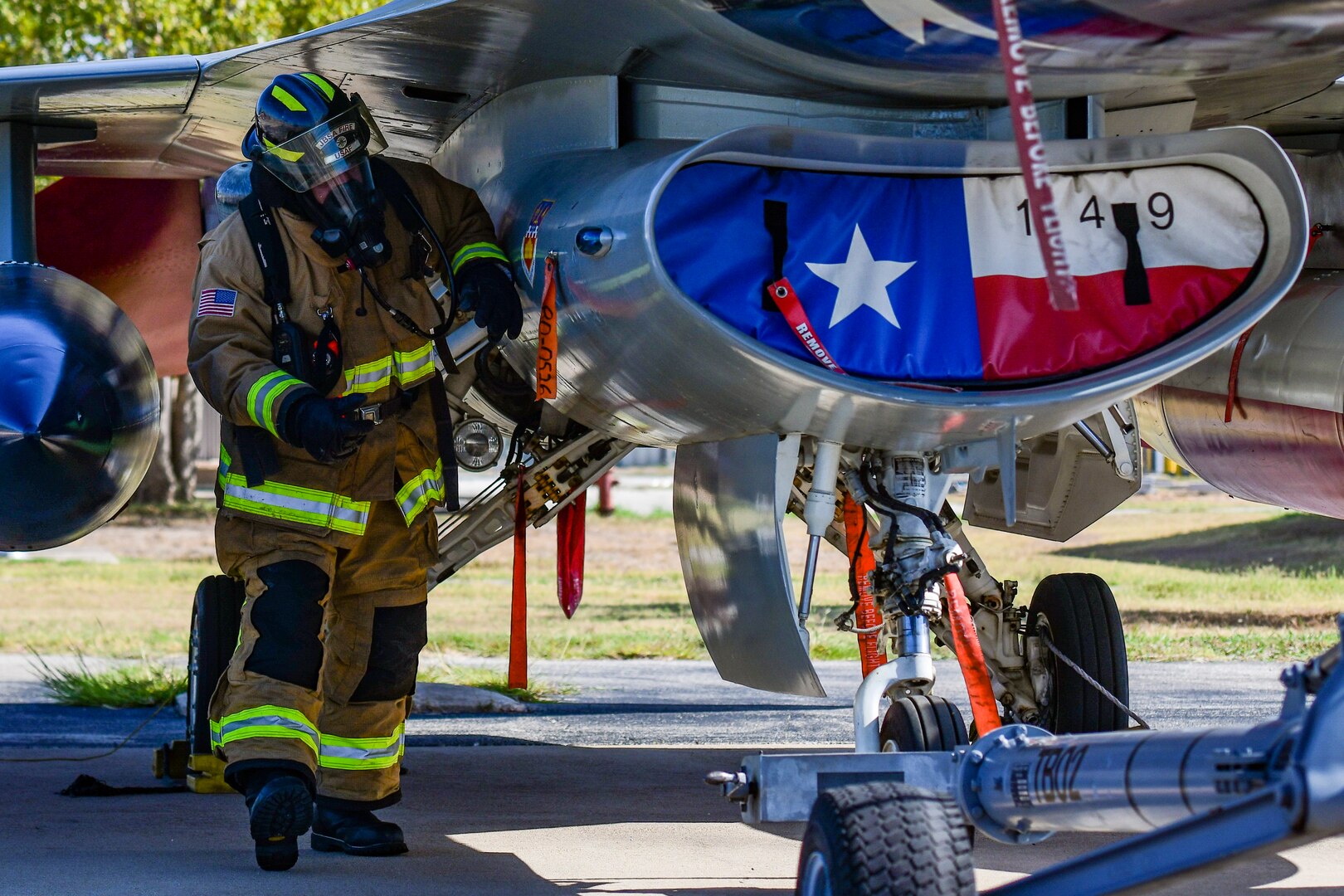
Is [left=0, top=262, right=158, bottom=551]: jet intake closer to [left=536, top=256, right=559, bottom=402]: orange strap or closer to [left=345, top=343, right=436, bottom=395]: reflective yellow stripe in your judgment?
[left=345, top=343, right=436, bottom=395]: reflective yellow stripe

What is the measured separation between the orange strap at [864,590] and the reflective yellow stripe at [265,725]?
1550mm

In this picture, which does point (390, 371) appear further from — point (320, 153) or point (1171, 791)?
point (1171, 791)

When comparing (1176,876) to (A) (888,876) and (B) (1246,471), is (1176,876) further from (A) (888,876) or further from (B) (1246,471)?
(B) (1246,471)

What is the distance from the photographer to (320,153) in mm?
4613

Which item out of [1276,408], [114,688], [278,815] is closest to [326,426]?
[278,815]

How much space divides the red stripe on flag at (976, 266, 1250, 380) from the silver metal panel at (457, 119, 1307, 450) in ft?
0.17

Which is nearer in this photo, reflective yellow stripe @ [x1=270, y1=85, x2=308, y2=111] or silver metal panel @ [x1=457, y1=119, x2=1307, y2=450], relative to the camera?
silver metal panel @ [x1=457, y1=119, x2=1307, y2=450]

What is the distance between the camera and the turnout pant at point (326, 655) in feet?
15.1

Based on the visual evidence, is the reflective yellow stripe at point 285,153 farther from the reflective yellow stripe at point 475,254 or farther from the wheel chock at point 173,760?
the wheel chock at point 173,760

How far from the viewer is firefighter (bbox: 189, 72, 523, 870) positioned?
456 cm

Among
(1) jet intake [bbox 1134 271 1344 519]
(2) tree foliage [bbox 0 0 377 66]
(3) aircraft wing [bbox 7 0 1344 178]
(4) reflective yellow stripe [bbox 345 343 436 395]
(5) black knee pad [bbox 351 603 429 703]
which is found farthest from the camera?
(2) tree foliage [bbox 0 0 377 66]

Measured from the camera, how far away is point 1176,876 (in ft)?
8.42

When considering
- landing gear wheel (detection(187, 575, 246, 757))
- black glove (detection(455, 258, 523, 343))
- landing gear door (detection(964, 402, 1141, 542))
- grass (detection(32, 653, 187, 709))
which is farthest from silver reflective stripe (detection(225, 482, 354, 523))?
grass (detection(32, 653, 187, 709))

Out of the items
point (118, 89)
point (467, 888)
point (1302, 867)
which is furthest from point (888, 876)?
point (118, 89)
